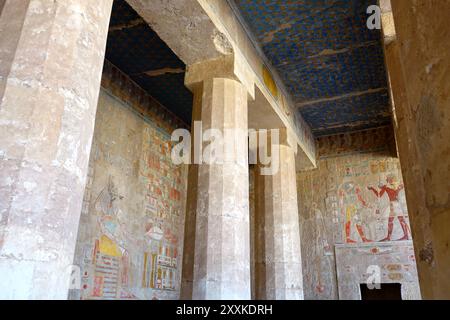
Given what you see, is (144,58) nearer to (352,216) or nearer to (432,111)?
(352,216)

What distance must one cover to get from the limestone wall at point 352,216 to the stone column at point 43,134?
8.55 metres

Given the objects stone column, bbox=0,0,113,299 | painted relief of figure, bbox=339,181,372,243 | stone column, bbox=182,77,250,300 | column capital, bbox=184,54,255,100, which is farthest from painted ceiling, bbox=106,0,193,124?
painted relief of figure, bbox=339,181,372,243

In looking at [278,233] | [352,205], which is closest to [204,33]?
[278,233]

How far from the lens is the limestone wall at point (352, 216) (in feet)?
31.1

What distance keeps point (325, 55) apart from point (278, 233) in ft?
11.2

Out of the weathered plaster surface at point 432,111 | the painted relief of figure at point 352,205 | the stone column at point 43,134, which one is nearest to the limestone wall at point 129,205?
the painted relief of figure at point 352,205

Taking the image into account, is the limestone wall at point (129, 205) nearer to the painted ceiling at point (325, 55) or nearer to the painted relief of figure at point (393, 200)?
the painted ceiling at point (325, 55)

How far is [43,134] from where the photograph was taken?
226 centimetres

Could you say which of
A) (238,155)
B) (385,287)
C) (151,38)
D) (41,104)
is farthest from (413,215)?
(385,287)

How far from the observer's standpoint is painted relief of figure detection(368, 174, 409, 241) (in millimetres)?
9539

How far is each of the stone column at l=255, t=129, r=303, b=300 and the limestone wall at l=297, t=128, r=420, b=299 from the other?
2546 mm

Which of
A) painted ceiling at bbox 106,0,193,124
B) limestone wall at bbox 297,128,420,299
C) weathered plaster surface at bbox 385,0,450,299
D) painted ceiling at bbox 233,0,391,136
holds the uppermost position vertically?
painted ceiling at bbox 233,0,391,136

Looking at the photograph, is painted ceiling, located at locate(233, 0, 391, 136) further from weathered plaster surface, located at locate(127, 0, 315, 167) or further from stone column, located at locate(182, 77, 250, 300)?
stone column, located at locate(182, 77, 250, 300)
